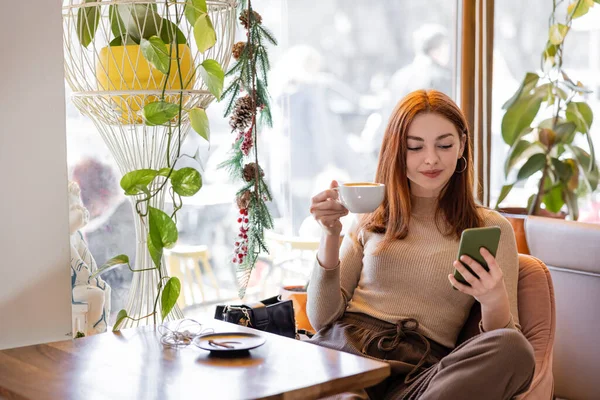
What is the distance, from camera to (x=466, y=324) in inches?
88.7

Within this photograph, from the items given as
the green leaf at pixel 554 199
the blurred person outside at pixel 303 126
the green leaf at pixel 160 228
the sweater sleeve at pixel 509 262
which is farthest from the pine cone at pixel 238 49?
the green leaf at pixel 554 199

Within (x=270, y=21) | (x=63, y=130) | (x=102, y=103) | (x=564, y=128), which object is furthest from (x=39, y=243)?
(x=564, y=128)

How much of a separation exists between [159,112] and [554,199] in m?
2.27

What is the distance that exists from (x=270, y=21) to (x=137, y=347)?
176 centimetres

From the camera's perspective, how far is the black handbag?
2.23 metres

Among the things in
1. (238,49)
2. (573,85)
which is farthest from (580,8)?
(238,49)

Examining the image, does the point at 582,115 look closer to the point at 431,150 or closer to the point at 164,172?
the point at 431,150

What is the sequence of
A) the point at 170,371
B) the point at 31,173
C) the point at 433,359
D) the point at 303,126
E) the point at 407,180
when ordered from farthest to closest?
1. the point at 303,126
2. the point at 407,180
3. the point at 433,359
4. the point at 31,173
5. the point at 170,371

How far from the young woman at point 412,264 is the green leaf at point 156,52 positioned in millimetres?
511

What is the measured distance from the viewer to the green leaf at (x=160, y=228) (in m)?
1.85

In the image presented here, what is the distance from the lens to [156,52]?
1880 mm

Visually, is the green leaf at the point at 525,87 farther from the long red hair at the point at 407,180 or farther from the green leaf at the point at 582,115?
the long red hair at the point at 407,180

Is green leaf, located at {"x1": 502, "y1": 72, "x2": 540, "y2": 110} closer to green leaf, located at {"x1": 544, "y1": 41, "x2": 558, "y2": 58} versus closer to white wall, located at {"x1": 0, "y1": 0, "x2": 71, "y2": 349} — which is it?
green leaf, located at {"x1": 544, "y1": 41, "x2": 558, "y2": 58}

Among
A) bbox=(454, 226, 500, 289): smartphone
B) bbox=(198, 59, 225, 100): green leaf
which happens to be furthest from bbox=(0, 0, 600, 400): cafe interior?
bbox=(454, 226, 500, 289): smartphone
